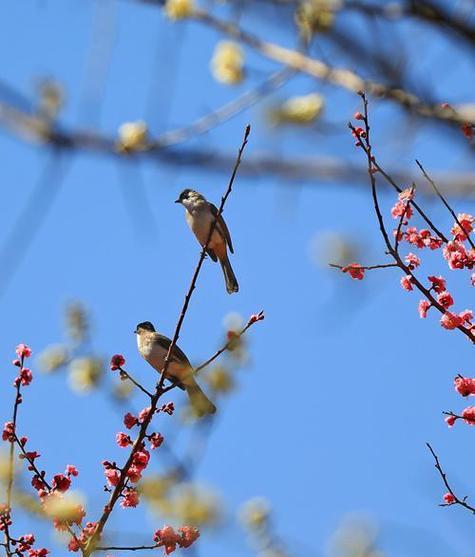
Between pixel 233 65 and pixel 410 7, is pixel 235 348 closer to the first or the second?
pixel 233 65

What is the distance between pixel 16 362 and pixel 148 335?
13.0ft

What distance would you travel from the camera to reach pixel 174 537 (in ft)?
16.3

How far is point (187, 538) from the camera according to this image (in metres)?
Result: 4.92

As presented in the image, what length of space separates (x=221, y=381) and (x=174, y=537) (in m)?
0.85

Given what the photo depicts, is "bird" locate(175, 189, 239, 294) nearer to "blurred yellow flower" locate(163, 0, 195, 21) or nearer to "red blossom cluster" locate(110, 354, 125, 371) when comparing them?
"red blossom cluster" locate(110, 354, 125, 371)

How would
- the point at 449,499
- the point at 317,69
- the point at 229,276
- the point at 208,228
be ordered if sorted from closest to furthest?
the point at 317,69, the point at 449,499, the point at 229,276, the point at 208,228

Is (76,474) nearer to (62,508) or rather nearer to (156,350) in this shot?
(62,508)

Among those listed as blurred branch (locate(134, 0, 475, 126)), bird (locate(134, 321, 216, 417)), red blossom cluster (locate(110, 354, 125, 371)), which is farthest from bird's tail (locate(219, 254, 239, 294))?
blurred branch (locate(134, 0, 475, 126))

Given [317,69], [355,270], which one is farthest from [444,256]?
[317,69]

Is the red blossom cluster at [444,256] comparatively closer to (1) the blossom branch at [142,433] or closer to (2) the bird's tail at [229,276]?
(1) the blossom branch at [142,433]

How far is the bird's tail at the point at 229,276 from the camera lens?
8.39m

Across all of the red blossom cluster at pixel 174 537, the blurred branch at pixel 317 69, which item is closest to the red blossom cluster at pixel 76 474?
the red blossom cluster at pixel 174 537

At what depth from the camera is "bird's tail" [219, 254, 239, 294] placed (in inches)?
330

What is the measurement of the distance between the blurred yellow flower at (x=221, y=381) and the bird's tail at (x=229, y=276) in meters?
3.52
